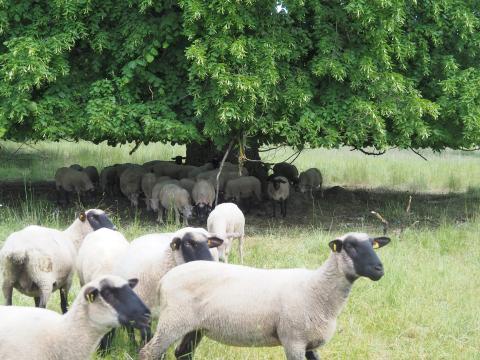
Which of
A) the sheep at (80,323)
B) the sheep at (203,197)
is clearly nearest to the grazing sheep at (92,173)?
the sheep at (203,197)

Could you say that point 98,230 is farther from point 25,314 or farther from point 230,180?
point 230,180

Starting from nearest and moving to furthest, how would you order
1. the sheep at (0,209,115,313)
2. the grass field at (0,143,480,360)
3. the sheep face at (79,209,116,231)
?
1. the sheep at (0,209,115,313)
2. the grass field at (0,143,480,360)
3. the sheep face at (79,209,116,231)

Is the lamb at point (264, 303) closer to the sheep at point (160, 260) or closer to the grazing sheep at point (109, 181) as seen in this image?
the sheep at point (160, 260)

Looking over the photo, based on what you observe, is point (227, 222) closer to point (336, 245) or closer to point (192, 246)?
point (192, 246)

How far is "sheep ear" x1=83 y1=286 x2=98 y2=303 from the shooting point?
4.99 m

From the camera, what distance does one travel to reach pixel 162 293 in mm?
6070

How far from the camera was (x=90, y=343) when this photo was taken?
16.6 ft

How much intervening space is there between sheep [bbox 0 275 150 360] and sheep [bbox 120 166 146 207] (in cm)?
1118

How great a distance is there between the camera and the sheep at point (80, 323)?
4.93 m

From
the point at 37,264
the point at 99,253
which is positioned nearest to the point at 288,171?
the point at 99,253

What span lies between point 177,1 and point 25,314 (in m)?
9.63

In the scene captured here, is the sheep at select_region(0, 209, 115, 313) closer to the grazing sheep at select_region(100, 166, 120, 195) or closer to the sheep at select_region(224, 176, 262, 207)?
the sheep at select_region(224, 176, 262, 207)

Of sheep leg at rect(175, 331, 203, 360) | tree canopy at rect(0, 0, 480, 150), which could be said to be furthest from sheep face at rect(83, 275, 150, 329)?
tree canopy at rect(0, 0, 480, 150)

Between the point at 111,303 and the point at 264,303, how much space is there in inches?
56.8
